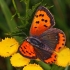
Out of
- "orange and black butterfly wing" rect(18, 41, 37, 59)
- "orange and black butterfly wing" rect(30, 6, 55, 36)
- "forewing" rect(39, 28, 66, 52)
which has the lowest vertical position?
"orange and black butterfly wing" rect(18, 41, 37, 59)

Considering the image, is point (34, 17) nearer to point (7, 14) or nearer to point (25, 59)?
point (25, 59)

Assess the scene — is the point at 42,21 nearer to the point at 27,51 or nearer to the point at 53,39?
the point at 53,39

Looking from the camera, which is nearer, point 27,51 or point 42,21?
point 27,51

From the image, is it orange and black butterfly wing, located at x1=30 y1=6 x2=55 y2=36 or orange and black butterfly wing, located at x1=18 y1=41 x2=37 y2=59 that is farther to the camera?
orange and black butterfly wing, located at x1=30 y1=6 x2=55 y2=36

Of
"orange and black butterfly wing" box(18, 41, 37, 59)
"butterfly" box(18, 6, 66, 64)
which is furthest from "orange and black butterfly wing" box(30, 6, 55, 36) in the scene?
"orange and black butterfly wing" box(18, 41, 37, 59)

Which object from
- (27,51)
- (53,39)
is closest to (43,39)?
(53,39)

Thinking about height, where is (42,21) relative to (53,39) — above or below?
above

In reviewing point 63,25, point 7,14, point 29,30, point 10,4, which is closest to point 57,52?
point 29,30

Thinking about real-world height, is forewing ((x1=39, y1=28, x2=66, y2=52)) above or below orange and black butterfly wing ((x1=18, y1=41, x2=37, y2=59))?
above

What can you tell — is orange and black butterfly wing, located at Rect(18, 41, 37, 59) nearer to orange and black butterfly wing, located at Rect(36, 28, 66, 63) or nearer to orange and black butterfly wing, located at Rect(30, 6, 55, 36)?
orange and black butterfly wing, located at Rect(36, 28, 66, 63)
